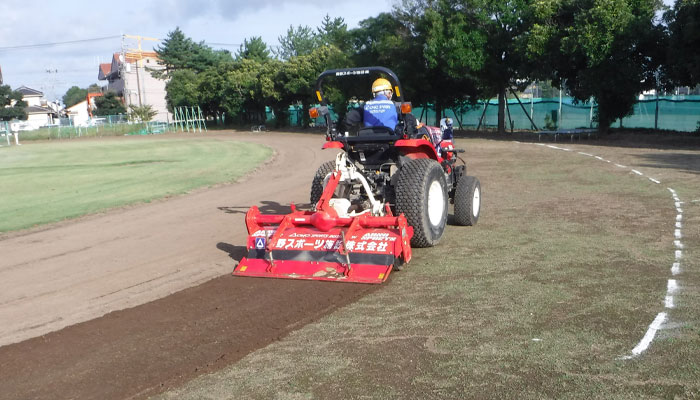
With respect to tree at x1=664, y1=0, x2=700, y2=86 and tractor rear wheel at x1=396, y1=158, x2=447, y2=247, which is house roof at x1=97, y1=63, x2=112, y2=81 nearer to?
tree at x1=664, y1=0, x2=700, y2=86

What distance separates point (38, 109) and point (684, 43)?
101576 millimetres

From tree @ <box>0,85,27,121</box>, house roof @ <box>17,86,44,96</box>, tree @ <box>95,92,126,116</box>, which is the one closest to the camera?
tree @ <box>0,85,27,121</box>

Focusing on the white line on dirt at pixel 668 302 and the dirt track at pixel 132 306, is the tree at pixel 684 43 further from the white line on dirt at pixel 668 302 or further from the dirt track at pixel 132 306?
the white line on dirt at pixel 668 302

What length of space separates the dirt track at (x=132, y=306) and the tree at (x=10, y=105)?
7521 cm

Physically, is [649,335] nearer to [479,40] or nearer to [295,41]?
[479,40]

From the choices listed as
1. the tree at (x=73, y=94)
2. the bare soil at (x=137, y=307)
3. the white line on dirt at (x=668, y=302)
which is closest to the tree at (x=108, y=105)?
the bare soil at (x=137, y=307)

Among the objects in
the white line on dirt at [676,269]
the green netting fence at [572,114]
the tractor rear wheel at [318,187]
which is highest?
the green netting fence at [572,114]

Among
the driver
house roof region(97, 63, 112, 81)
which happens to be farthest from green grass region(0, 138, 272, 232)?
house roof region(97, 63, 112, 81)

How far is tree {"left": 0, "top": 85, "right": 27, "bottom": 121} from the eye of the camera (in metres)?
75.2

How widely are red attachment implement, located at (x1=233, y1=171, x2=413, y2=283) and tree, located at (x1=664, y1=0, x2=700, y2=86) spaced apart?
18961 mm

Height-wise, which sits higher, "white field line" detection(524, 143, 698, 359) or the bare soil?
"white field line" detection(524, 143, 698, 359)

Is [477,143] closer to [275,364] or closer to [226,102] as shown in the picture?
[275,364]

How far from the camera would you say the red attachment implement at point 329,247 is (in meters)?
6.59

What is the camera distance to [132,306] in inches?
241
